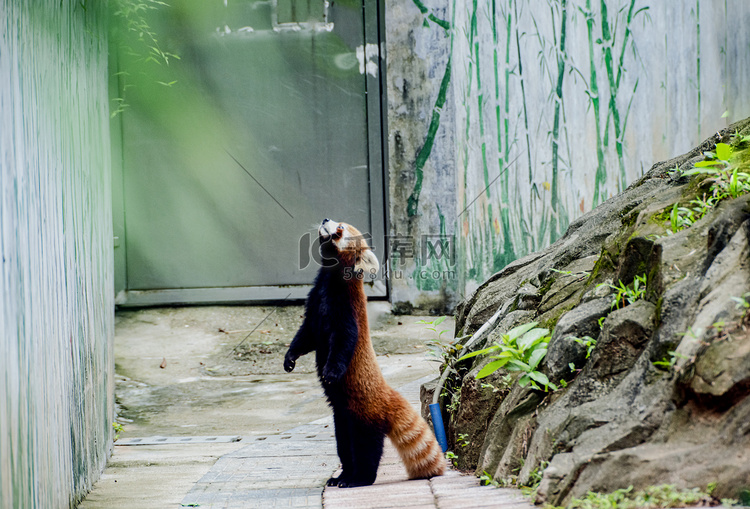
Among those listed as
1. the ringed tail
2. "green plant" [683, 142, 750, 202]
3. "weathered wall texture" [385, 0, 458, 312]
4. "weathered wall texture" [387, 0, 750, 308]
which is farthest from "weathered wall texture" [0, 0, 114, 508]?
"weathered wall texture" [387, 0, 750, 308]

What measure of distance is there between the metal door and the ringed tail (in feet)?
15.9

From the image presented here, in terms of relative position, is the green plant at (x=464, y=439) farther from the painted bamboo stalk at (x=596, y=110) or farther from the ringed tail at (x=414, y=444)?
the painted bamboo stalk at (x=596, y=110)

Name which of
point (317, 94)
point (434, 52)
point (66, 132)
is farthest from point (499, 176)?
point (66, 132)

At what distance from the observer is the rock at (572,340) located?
2918 mm

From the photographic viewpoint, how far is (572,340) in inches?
114

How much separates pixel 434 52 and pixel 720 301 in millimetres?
6416

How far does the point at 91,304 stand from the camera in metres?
4.15

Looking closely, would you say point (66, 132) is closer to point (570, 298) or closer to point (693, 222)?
point (570, 298)

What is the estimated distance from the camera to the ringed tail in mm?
3506

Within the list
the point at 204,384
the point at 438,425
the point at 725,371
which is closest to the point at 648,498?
the point at 725,371

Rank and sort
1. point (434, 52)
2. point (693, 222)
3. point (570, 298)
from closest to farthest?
point (693, 222), point (570, 298), point (434, 52)

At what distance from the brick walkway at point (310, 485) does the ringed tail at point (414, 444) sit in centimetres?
9

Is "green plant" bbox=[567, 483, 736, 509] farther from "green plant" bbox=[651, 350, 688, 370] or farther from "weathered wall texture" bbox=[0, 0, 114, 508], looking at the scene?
"weathered wall texture" bbox=[0, 0, 114, 508]

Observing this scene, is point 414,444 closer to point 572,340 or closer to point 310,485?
point 310,485
